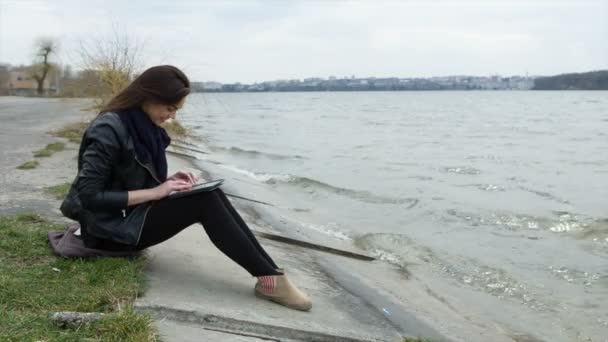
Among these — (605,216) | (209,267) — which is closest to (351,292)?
(209,267)

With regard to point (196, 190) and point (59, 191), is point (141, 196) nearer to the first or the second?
point (196, 190)

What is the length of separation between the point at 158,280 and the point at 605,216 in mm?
9054

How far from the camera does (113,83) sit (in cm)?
1276

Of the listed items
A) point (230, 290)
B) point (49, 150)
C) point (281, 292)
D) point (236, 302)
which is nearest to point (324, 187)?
point (49, 150)

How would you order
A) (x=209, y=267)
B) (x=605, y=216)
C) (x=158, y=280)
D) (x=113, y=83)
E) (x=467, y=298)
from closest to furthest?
(x=158, y=280) < (x=209, y=267) < (x=467, y=298) < (x=605, y=216) < (x=113, y=83)

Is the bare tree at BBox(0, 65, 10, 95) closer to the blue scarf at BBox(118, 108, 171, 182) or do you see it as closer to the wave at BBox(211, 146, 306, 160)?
the wave at BBox(211, 146, 306, 160)

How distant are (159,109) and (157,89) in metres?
0.15

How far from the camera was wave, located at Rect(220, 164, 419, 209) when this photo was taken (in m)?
11.9

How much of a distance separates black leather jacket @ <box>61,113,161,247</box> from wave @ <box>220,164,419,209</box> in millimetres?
8049

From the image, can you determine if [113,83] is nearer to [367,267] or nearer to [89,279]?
[367,267]

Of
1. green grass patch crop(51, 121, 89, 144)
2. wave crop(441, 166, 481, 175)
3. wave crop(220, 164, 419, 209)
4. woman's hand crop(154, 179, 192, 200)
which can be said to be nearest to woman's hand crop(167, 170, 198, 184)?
woman's hand crop(154, 179, 192, 200)

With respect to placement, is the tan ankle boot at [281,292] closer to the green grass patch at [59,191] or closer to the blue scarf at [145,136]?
the blue scarf at [145,136]

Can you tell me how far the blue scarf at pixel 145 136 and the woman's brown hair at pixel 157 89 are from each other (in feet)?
0.22

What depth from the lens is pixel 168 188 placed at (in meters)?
3.80
